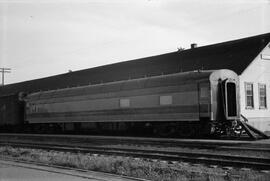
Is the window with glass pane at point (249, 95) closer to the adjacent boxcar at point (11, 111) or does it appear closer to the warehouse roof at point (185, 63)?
the warehouse roof at point (185, 63)

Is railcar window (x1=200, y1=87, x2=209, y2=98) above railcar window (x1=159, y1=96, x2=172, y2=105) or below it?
above

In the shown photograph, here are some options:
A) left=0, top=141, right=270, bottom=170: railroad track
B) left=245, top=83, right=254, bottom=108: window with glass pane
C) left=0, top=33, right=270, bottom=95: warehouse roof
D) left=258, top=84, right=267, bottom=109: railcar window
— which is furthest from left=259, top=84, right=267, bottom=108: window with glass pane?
left=0, top=141, right=270, bottom=170: railroad track

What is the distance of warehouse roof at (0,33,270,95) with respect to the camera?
2722cm

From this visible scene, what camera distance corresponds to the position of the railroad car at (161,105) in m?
20.2

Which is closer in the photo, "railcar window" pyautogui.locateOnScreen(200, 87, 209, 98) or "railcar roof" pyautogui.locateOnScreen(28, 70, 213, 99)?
"railcar window" pyautogui.locateOnScreen(200, 87, 209, 98)

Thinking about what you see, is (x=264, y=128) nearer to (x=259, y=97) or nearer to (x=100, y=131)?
(x=259, y=97)

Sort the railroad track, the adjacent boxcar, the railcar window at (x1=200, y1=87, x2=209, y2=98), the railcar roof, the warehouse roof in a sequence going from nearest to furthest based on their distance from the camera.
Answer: the railroad track < the railcar window at (x1=200, y1=87, x2=209, y2=98) < the railcar roof < the warehouse roof < the adjacent boxcar

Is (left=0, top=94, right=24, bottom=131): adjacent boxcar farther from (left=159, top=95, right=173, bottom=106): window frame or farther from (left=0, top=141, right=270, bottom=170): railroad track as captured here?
(left=0, top=141, right=270, bottom=170): railroad track

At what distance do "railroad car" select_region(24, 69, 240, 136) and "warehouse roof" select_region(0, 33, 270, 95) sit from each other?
18.4ft

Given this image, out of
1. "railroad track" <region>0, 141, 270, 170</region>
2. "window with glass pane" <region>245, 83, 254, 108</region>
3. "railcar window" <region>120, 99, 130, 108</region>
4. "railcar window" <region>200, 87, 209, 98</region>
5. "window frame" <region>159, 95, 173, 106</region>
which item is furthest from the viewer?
"window with glass pane" <region>245, 83, 254, 108</region>

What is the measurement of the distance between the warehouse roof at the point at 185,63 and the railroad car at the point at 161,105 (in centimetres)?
561

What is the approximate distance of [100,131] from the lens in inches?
1067

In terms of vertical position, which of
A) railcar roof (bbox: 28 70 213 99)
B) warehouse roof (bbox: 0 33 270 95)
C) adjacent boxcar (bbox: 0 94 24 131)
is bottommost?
adjacent boxcar (bbox: 0 94 24 131)

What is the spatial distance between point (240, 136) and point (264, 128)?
671 cm
